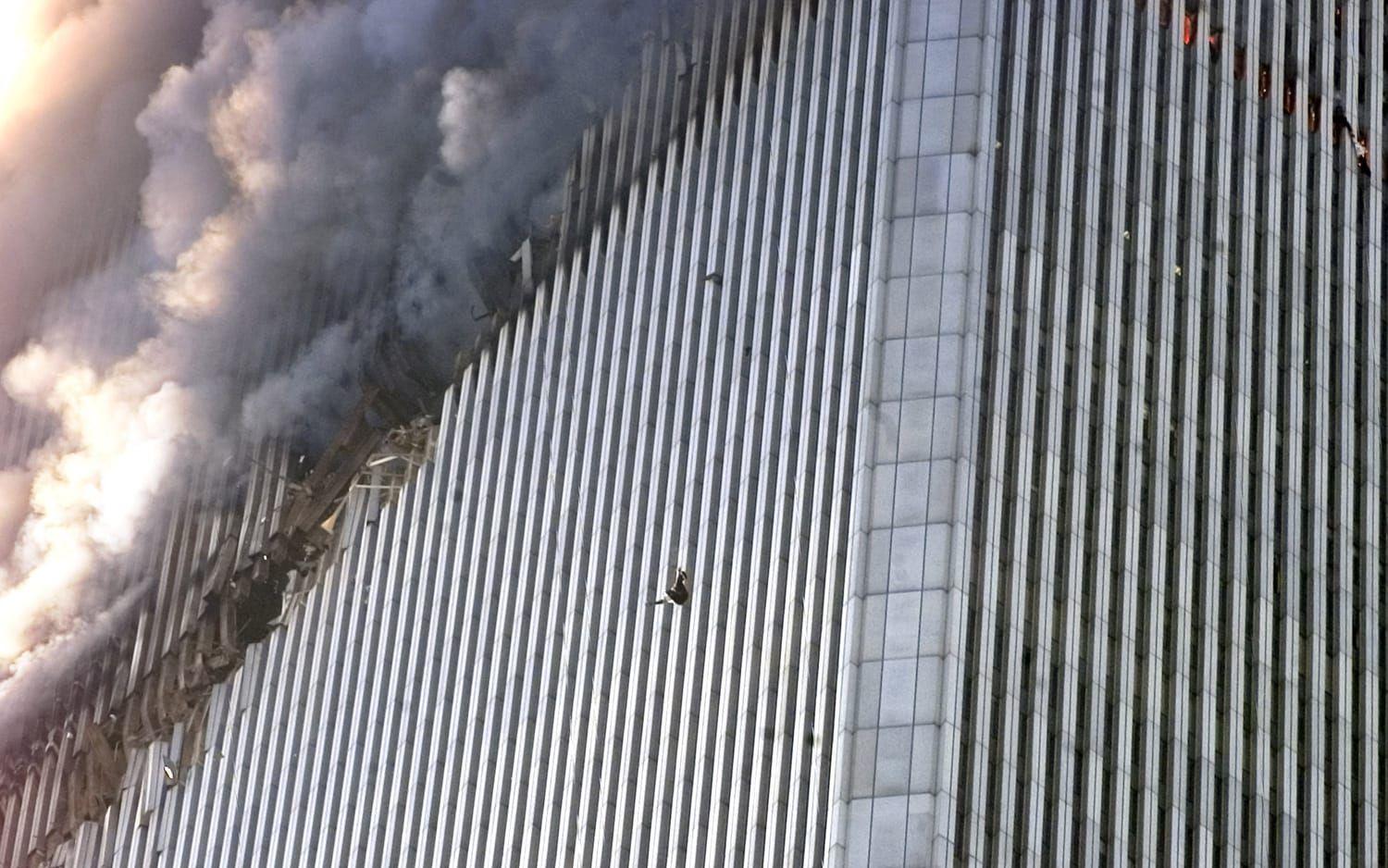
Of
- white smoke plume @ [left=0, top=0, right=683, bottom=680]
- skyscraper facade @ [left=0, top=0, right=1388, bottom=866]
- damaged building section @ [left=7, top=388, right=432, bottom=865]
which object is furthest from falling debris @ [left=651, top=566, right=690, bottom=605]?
white smoke plume @ [left=0, top=0, right=683, bottom=680]

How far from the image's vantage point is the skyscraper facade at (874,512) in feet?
349

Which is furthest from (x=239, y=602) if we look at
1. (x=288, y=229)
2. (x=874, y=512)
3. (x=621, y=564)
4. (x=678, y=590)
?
(x=874, y=512)

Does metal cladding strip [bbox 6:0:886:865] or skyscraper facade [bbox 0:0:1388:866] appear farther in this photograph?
metal cladding strip [bbox 6:0:886:865]

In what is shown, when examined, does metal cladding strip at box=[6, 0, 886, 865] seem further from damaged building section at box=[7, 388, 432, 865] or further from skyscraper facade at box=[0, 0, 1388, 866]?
damaged building section at box=[7, 388, 432, 865]

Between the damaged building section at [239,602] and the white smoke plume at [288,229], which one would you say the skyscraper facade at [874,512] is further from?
the white smoke plume at [288,229]

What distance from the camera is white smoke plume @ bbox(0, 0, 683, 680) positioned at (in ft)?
418

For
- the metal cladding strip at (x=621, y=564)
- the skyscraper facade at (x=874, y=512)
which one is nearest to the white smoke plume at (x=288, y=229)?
the metal cladding strip at (x=621, y=564)

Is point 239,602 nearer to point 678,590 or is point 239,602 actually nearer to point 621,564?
point 621,564

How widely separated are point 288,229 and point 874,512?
111 ft

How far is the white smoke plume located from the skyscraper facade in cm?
246

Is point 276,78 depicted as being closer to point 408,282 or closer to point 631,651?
point 408,282

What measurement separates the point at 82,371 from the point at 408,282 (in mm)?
16485

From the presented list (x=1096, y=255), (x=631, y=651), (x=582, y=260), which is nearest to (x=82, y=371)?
(x=582, y=260)

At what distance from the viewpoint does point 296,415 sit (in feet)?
425
